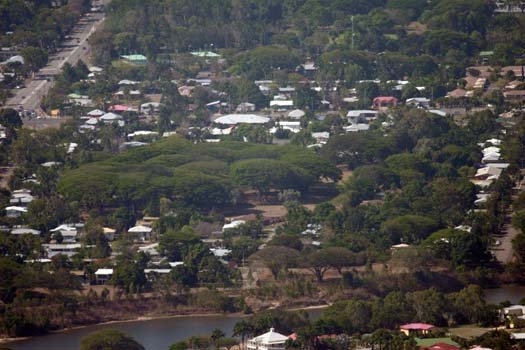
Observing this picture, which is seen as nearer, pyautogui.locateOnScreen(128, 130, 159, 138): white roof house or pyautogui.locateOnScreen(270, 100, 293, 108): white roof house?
pyautogui.locateOnScreen(128, 130, 159, 138): white roof house

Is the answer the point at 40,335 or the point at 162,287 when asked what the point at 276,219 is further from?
the point at 40,335

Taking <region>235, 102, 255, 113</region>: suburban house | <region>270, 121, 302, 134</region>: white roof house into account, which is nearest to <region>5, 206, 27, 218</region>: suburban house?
<region>270, 121, 302, 134</region>: white roof house

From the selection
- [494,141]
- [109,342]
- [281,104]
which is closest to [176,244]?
[109,342]

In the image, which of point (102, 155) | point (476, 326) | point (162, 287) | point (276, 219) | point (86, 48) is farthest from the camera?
point (86, 48)

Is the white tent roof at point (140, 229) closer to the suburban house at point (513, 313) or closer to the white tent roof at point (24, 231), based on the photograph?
the white tent roof at point (24, 231)

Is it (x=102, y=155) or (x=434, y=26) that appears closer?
(x=102, y=155)

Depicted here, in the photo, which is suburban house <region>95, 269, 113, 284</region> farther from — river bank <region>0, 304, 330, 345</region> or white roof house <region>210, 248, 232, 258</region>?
white roof house <region>210, 248, 232, 258</region>

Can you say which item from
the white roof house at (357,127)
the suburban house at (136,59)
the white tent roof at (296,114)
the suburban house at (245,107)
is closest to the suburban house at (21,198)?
the white roof house at (357,127)

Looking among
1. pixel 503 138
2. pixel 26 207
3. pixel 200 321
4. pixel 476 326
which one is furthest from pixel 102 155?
pixel 476 326
